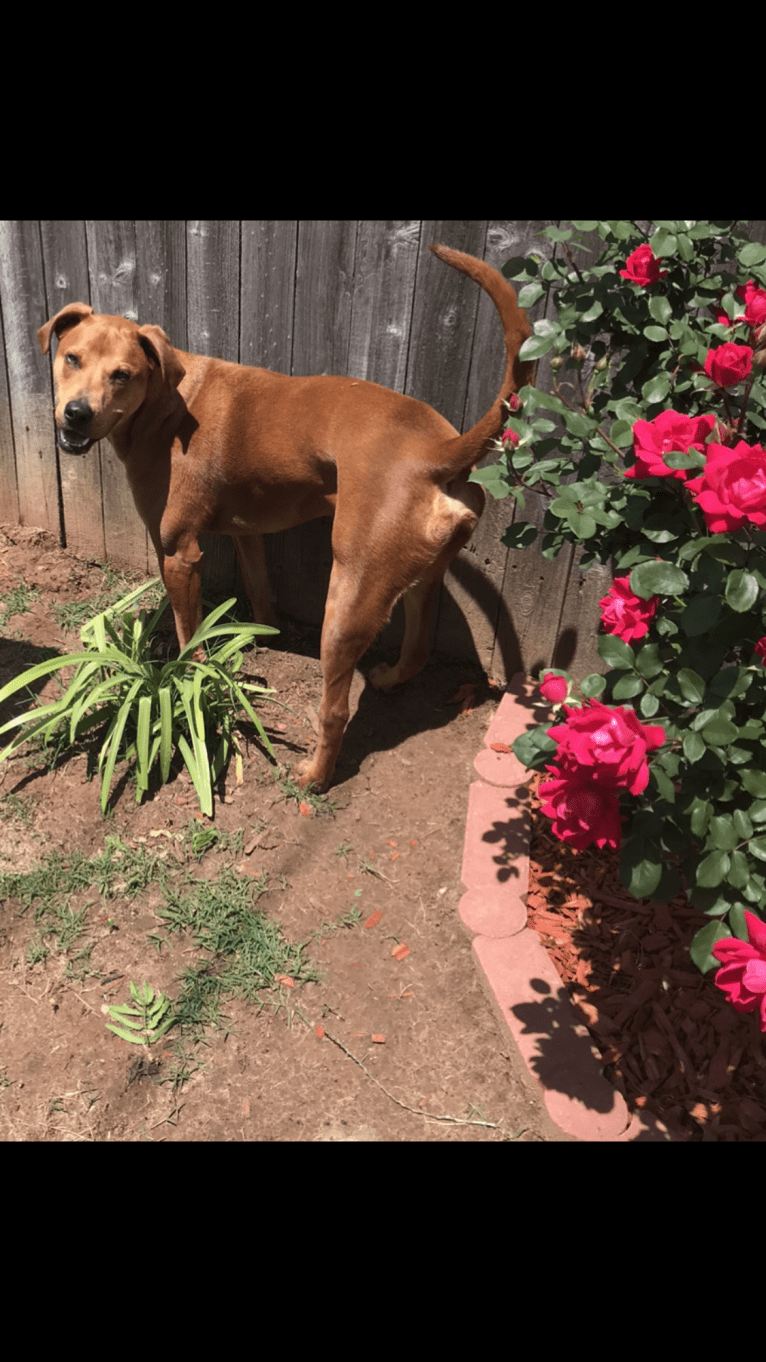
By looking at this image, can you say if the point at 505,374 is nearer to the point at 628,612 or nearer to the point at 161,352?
the point at 161,352

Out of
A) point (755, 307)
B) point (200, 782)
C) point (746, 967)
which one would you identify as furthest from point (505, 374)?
point (746, 967)

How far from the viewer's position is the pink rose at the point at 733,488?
1.55m

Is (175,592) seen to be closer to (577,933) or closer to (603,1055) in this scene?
(577,933)

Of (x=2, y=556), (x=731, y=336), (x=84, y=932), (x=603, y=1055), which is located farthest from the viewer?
(x=2, y=556)

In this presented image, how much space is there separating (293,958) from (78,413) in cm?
203

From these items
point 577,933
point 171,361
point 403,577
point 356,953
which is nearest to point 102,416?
point 171,361

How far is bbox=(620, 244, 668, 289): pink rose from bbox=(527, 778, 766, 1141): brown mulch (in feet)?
6.39

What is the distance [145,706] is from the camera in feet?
11.1

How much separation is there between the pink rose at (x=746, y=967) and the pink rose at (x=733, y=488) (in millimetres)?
712

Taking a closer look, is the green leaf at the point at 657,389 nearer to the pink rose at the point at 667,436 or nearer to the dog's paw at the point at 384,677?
the pink rose at the point at 667,436

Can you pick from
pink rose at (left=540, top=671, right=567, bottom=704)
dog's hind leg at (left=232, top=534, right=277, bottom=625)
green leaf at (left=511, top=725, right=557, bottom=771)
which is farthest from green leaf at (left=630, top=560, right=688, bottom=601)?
dog's hind leg at (left=232, top=534, right=277, bottom=625)

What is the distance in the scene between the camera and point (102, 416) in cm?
326

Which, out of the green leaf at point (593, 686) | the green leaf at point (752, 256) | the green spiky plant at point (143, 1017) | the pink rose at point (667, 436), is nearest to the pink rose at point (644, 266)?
the green leaf at point (752, 256)

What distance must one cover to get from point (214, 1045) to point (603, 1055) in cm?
115
